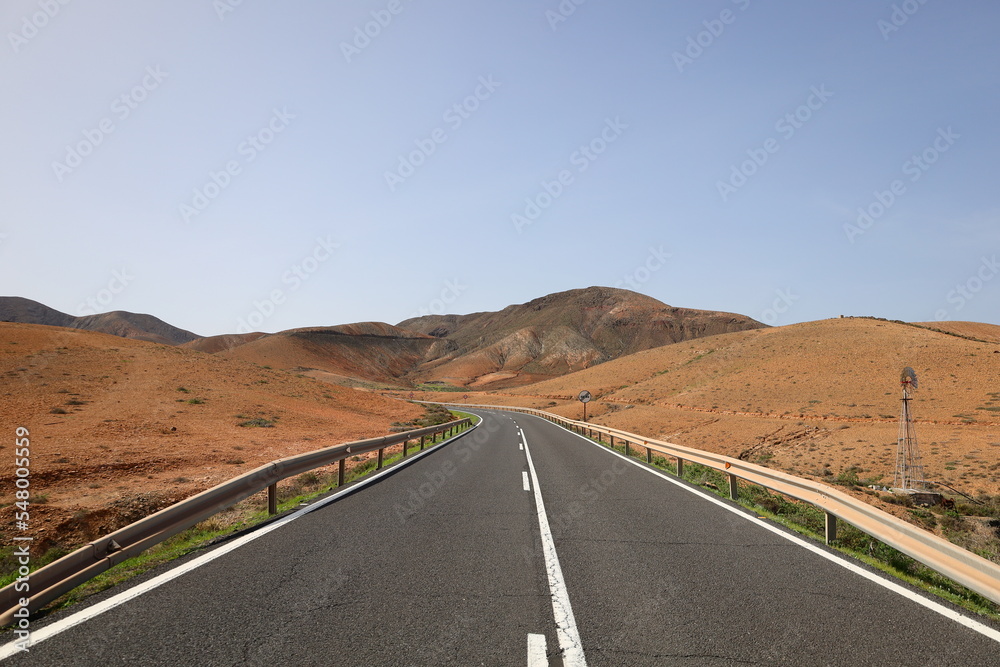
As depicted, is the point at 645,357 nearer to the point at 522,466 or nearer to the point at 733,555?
the point at 522,466

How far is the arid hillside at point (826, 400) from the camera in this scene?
23031mm

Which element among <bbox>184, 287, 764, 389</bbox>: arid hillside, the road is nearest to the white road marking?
the road

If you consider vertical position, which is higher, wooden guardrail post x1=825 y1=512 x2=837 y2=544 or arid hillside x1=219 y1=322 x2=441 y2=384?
arid hillside x1=219 y1=322 x2=441 y2=384

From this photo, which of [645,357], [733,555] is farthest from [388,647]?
[645,357]

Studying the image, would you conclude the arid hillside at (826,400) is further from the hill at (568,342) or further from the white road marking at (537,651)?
the hill at (568,342)

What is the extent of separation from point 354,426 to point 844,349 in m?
55.4

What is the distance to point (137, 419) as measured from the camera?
24.3 metres

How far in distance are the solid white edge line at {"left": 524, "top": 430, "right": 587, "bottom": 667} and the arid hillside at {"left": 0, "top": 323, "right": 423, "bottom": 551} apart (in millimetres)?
7936

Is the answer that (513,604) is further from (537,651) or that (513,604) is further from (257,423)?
(257,423)

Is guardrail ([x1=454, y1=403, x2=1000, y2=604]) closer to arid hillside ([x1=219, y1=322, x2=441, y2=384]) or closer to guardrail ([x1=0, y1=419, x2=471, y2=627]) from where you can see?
guardrail ([x1=0, y1=419, x2=471, y2=627])

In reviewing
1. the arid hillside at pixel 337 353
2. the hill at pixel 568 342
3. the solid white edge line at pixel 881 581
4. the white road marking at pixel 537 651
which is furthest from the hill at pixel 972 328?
the white road marking at pixel 537 651

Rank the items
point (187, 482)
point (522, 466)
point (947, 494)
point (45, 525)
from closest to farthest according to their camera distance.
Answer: point (45, 525), point (187, 482), point (522, 466), point (947, 494)

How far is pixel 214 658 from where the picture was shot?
3262mm

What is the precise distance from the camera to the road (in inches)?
134
